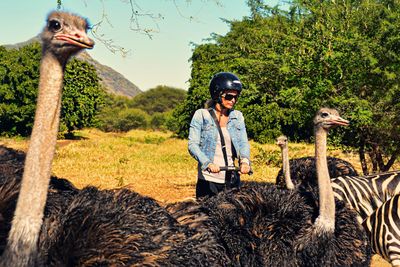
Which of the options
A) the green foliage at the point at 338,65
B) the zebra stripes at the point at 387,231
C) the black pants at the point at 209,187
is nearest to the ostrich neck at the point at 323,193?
the black pants at the point at 209,187

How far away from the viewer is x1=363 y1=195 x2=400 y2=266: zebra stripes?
4.91 metres

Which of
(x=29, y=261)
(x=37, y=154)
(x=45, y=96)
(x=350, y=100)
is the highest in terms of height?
(x=350, y=100)

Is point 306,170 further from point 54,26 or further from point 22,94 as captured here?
point 22,94

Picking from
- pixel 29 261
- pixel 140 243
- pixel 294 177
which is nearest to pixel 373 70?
pixel 294 177

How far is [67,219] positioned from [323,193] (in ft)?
7.05

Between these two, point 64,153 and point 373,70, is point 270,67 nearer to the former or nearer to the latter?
point 373,70

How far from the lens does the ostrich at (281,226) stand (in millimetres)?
3689

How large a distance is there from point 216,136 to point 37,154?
7.58 feet

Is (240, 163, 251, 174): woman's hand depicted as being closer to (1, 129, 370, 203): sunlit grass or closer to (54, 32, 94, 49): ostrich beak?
(54, 32, 94, 49): ostrich beak

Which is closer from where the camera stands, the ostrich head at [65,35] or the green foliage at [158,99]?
the ostrich head at [65,35]

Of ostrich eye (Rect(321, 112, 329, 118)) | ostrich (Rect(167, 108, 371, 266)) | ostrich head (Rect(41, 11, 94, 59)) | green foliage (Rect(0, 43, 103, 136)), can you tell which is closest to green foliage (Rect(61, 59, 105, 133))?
green foliage (Rect(0, 43, 103, 136))

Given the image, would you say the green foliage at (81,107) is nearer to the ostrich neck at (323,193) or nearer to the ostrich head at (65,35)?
the ostrich neck at (323,193)

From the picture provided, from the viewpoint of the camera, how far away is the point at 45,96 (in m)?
2.52

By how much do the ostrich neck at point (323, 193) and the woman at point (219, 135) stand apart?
1.75 feet
